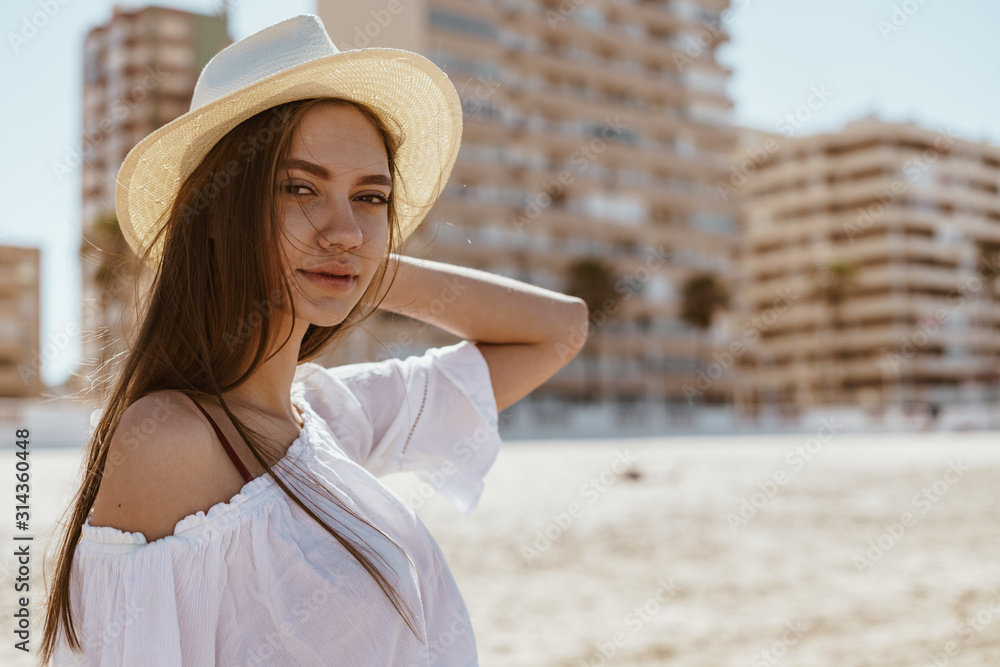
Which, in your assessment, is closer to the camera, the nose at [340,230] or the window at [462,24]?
the nose at [340,230]

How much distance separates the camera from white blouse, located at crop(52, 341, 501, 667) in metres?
1.25

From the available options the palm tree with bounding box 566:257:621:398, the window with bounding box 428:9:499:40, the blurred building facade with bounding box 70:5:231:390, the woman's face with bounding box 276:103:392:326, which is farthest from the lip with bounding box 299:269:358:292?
the blurred building facade with bounding box 70:5:231:390

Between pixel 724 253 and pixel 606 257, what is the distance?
35.1 feet

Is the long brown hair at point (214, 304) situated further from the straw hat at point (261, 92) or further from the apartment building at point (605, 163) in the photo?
the apartment building at point (605, 163)

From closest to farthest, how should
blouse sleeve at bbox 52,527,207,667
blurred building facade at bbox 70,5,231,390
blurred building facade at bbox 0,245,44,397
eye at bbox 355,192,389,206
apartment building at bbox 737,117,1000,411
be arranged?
blouse sleeve at bbox 52,527,207,667 → eye at bbox 355,192,389,206 → blurred building facade at bbox 0,245,44,397 → blurred building facade at bbox 70,5,231,390 → apartment building at bbox 737,117,1000,411

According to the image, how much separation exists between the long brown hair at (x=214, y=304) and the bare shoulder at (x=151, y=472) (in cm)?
10

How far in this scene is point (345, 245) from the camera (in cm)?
156

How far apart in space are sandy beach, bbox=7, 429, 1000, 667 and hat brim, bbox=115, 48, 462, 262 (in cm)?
111

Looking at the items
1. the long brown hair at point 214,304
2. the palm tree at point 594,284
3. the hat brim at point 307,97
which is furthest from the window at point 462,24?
the long brown hair at point 214,304

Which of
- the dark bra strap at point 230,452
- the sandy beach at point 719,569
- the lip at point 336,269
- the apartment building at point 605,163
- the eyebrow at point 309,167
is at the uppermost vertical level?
the apartment building at point 605,163

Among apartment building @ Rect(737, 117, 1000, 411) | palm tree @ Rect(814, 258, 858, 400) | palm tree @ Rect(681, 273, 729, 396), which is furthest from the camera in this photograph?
apartment building @ Rect(737, 117, 1000, 411)

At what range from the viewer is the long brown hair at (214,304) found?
4.64 feet

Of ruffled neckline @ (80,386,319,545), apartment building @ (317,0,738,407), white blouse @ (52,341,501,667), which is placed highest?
apartment building @ (317,0,738,407)

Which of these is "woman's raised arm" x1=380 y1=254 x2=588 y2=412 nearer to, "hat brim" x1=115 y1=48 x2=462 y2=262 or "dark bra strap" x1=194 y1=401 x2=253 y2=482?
"hat brim" x1=115 y1=48 x2=462 y2=262
